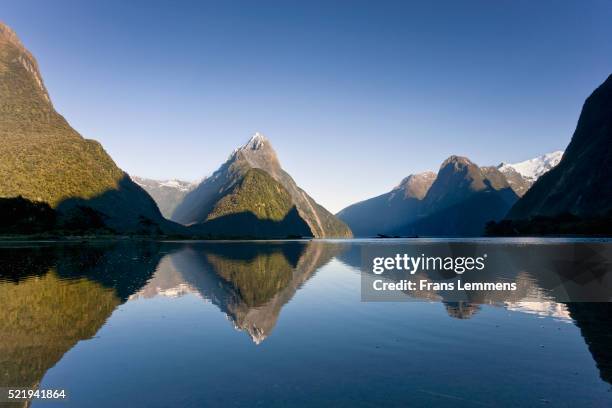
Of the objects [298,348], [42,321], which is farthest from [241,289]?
[298,348]

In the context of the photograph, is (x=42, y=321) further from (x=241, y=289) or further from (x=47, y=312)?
(x=241, y=289)

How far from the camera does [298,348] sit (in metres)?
20.1

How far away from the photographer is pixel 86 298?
31547mm

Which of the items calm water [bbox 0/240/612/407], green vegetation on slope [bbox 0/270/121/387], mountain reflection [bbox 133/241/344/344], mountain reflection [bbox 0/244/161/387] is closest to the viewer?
calm water [bbox 0/240/612/407]

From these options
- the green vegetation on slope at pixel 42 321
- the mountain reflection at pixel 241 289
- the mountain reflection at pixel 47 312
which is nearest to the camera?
the green vegetation on slope at pixel 42 321

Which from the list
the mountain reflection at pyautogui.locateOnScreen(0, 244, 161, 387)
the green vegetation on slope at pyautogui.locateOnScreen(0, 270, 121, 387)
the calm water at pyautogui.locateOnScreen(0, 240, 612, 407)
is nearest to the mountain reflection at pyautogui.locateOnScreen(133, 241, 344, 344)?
the calm water at pyautogui.locateOnScreen(0, 240, 612, 407)

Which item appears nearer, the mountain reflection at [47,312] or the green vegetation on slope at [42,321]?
the green vegetation on slope at [42,321]

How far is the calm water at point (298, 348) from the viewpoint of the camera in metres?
13.9

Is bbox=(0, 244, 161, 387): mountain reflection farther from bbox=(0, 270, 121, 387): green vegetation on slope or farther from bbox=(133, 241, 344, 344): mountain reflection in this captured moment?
bbox=(133, 241, 344, 344): mountain reflection

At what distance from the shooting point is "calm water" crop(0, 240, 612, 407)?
45.6 ft

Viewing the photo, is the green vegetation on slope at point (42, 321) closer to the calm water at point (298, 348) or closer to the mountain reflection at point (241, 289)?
the calm water at point (298, 348)

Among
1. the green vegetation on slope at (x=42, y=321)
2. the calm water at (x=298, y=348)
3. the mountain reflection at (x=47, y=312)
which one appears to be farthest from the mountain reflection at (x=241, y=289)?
the green vegetation on slope at (x=42, y=321)

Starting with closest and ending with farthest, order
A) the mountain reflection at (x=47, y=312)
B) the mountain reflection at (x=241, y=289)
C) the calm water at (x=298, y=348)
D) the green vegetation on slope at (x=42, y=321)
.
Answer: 1. the calm water at (x=298, y=348)
2. the green vegetation on slope at (x=42, y=321)
3. the mountain reflection at (x=47, y=312)
4. the mountain reflection at (x=241, y=289)

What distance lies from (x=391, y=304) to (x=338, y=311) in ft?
17.8
